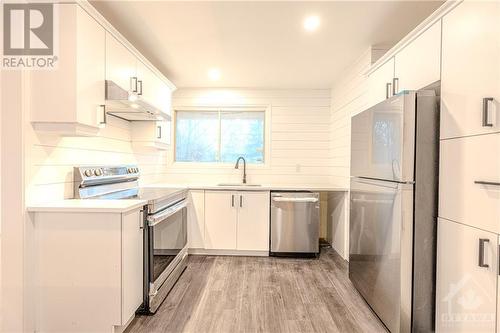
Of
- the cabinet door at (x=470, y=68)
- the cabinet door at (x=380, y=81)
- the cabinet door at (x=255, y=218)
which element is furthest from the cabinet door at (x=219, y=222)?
the cabinet door at (x=470, y=68)

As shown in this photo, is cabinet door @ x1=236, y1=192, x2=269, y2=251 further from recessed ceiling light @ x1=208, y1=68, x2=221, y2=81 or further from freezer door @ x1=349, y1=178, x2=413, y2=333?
recessed ceiling light @ x1=208, y1=68, x2=221, y2=81

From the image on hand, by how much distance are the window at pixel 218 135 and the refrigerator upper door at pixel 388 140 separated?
2209 mm

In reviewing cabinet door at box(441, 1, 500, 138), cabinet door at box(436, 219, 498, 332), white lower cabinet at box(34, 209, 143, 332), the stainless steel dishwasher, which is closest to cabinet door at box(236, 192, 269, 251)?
the stainless steel dishwasher

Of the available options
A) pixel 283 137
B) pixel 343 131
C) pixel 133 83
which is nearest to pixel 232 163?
pixel 283 137

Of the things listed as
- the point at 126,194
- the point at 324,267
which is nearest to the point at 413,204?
the point at 324,267

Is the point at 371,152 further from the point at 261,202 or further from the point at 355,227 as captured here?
the point at 261,202

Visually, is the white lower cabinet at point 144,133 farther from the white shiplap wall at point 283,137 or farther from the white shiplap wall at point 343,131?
the white shiplap wall at point 343,131

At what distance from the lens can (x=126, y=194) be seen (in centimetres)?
275

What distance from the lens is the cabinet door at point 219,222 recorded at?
3650 mm

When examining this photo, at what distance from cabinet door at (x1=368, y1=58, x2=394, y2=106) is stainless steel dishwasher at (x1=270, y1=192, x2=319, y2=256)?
140 cm

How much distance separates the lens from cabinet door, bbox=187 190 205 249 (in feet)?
12.0

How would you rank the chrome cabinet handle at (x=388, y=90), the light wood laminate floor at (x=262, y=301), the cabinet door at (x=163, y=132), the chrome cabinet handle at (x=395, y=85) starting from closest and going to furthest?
1. the light wood laminate floor at (x=262, y=301)
2. the chrome cabinet handle at (x=395, y=85)
3. the chrome cabinet handle at (x=388, y=90)
4. the cabinet door at (x=163, y=132)

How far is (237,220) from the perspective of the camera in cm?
365

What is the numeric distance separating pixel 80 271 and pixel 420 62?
2.61m
